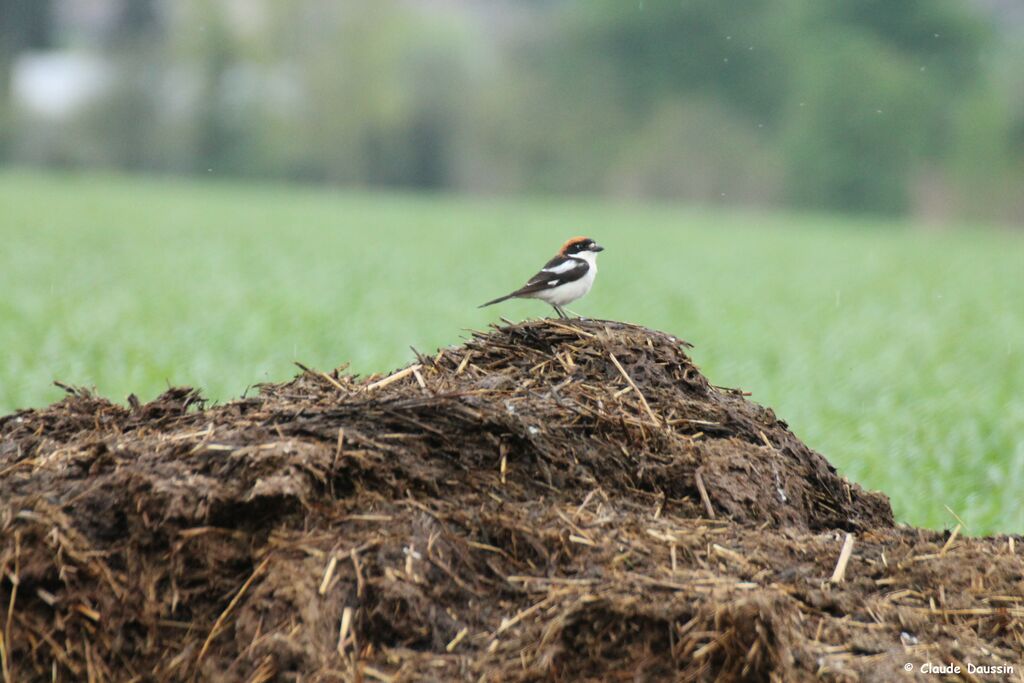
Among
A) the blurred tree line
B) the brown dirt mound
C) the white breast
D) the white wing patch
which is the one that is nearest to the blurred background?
the blurred tree line

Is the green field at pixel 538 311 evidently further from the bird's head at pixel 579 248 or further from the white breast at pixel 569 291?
the bird's head at pixel 579 248

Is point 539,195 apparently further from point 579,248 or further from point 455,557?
point 455,557

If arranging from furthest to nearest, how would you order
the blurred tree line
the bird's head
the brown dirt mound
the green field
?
the blurred tree line < the green field < the bird's head < the brown dirt mound

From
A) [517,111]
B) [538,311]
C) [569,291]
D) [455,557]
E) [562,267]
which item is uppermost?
[562,267]

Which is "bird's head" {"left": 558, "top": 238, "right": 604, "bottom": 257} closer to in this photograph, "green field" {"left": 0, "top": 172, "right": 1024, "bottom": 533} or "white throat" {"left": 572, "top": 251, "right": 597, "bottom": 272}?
"white throat" {"left": 572, "top": 251, "right": 597, "bottom": 272}

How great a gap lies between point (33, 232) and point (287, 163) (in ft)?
166

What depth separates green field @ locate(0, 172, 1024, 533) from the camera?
9.16m

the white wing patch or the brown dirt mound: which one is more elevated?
the white wing patch

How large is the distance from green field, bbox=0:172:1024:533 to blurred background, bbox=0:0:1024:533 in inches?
3.1

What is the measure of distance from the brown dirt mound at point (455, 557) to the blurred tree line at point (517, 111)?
6274cm

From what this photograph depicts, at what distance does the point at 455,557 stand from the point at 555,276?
2.16 metres

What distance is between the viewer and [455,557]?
126 inches

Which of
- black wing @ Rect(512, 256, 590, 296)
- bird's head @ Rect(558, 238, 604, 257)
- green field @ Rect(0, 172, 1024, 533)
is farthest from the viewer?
green field @ Rect(0, 172, 1024, 533)

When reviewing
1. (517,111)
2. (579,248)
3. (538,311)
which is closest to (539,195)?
(517,111)
